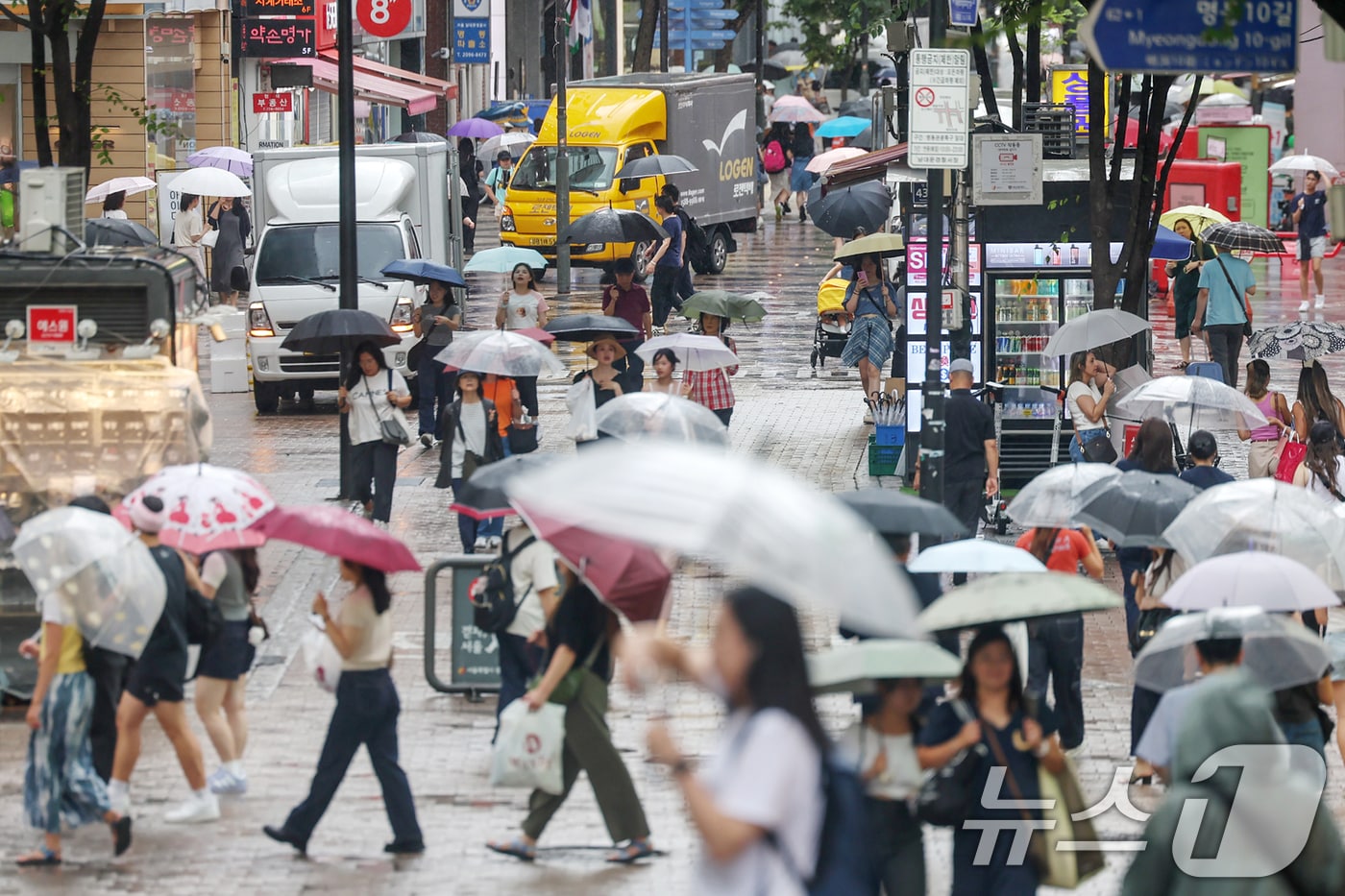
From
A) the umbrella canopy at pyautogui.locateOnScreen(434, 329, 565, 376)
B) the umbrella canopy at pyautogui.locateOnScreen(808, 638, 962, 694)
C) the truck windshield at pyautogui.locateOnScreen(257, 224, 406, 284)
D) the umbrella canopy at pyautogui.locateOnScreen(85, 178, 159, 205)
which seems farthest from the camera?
the umbrella canopy at pyautogui.locateOnScreen(85, 178, 159, 205)

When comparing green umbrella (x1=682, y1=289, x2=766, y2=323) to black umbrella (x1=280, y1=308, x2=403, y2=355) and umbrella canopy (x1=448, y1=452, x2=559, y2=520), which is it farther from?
umbrella canopy (x1=448, y1=452, x2=559, y2=520)

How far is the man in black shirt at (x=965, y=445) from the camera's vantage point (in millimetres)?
14148

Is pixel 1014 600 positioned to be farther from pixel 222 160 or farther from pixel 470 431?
pixel 222 160

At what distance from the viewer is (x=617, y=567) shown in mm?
7848

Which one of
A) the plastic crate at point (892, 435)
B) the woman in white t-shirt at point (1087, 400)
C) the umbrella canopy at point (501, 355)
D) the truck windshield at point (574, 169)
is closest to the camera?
the umbrella canopy at point (501, 355)

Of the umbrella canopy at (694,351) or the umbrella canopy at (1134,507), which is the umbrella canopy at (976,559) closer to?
the umbrella canopy at (1134,507)

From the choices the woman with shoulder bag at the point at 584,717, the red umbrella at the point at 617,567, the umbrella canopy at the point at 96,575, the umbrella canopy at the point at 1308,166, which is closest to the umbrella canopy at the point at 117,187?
the umbrella canopy at the point at 1308,166

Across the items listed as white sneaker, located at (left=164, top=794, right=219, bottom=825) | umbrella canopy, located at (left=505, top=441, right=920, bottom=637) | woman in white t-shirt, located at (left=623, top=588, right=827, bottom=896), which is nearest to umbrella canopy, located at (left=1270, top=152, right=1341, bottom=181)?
white sneaker, located at (left=164, top=794, right=219, bottom=825)

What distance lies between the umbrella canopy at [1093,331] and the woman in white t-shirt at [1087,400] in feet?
1.29

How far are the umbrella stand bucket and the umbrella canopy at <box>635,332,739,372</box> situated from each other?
1991mm

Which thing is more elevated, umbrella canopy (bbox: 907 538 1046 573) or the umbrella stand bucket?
umbrella canopy (bbox: 907 538 1046 573)

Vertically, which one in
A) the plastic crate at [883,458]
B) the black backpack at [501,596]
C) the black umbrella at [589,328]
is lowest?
the plastic crate at [883,458]

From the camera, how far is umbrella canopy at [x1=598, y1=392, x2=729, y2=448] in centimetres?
1237

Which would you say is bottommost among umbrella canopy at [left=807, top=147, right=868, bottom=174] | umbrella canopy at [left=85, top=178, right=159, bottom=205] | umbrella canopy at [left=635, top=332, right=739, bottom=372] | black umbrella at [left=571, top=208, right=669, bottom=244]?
umbrella canopy at [left=635, top=332, right=739, bottom=372]
